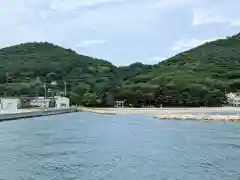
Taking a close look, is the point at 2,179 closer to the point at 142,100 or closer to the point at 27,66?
the point at 142,100

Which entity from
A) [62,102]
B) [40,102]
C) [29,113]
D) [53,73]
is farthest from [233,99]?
[53,73]

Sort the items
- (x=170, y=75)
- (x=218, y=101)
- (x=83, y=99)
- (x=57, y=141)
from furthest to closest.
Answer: (x=170, y=75) < (x=83, y=99) < (x=218, y=101) < (x=57, y=141)

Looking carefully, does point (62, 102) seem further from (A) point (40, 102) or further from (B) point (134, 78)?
(B) point (134, 78)

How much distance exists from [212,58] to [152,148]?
142 metres

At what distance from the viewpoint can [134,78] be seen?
16638cm

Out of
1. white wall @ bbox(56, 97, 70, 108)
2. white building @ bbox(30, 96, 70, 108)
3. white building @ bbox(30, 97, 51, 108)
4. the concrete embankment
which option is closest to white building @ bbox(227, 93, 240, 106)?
the concrete embankment

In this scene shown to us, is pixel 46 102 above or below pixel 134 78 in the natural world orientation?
below

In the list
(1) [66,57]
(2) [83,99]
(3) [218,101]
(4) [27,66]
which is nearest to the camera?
(3) [218,101]

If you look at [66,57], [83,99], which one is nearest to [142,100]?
[83,99]

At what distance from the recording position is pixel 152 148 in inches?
1353

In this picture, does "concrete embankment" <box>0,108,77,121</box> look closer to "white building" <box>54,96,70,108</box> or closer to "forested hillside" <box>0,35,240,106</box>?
"white building" <box>54,96,70,108</box>

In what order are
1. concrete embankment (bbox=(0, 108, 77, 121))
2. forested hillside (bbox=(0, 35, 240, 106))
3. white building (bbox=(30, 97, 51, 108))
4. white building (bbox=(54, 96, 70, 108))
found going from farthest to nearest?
1. forested hillside (bbox=(0, 35, 240, 106))
2. white building (bbox=(54, 96, 70, 108))
3. white building (bbox=(30, 97, 51, 108))
4. concrete embankment (bbox=(0, 108, 77, 121))

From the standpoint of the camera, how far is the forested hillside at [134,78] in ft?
422

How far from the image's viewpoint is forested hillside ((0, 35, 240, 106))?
12850cm
